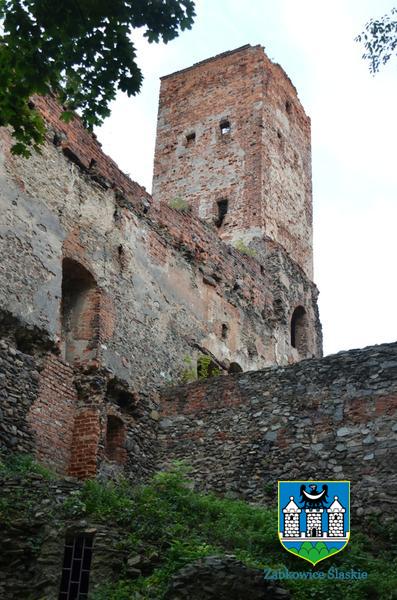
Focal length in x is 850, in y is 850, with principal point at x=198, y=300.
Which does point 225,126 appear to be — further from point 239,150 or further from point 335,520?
point 335,520

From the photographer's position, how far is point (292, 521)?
8.91 meters

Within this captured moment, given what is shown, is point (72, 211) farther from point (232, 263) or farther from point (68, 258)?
point (232, 263)

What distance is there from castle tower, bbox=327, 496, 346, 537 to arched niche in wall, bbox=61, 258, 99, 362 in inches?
189

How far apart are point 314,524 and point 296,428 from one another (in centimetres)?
351

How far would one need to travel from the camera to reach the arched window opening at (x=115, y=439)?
497 inches

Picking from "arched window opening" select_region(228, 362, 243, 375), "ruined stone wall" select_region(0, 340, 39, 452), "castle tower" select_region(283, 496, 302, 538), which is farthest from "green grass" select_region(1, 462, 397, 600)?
"arched window opening" select_region(228, 362, 243, 375)

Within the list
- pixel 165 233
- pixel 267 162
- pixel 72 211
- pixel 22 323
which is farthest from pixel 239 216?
pixel 22 323

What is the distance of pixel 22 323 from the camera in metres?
11.4

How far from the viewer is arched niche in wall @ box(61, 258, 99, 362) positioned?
12703mm

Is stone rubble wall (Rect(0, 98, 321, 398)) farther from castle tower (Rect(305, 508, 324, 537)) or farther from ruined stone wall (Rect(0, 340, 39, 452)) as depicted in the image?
castle tower (Rect(305, 508, 324, 537))

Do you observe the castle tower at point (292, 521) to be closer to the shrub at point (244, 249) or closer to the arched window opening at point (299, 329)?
the shrub at point (244, 249)

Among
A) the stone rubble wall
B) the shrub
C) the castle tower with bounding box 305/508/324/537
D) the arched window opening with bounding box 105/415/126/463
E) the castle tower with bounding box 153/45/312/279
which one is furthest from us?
the castle tower with bounding box 153/45/312/279

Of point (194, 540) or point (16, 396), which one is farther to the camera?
point (16, 396)

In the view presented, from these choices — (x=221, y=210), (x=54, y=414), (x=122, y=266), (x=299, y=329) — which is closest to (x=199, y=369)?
(x=122, y=266)
